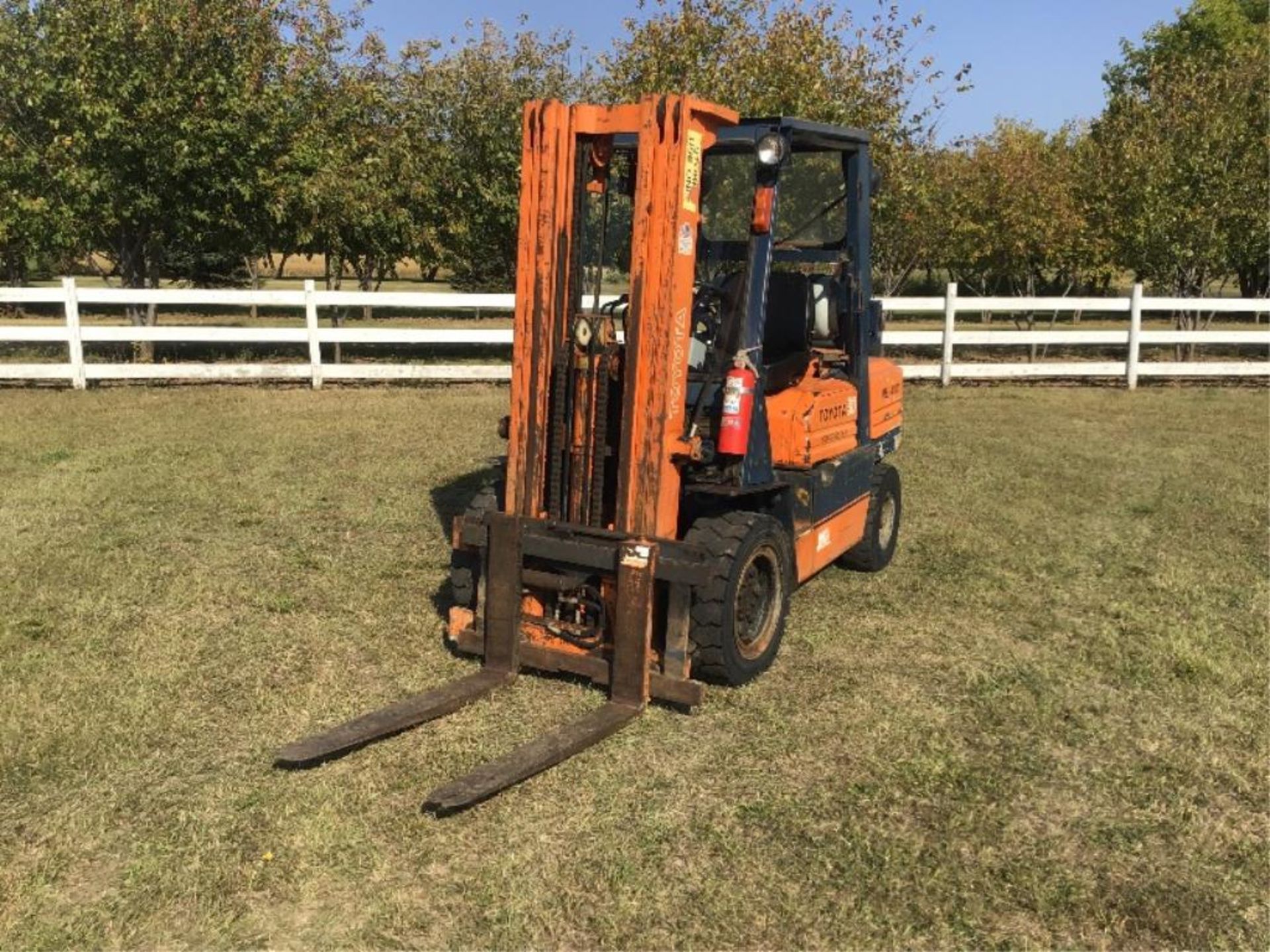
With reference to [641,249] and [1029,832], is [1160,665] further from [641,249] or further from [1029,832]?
[641,249]

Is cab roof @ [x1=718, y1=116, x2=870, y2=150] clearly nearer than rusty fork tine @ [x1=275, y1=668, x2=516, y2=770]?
No

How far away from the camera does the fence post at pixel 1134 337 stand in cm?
1555

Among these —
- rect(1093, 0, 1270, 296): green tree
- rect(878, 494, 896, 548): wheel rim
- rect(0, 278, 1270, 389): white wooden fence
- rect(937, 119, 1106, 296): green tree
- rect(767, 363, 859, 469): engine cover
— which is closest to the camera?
rect(767, 363, 859, 469): engine cover

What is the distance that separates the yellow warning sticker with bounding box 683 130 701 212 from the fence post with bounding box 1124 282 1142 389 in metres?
13.4

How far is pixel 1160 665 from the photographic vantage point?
4996 millimetres

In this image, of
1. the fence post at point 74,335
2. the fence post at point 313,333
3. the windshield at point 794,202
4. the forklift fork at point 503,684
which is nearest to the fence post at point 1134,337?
the windshield at point 794,202

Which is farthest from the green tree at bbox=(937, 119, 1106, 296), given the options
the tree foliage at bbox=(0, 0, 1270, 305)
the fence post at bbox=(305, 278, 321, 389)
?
the fence post at bbox=(305, 278, 321, 389)

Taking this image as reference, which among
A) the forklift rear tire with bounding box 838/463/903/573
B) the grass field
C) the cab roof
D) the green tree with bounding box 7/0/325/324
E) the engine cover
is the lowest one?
the grass field

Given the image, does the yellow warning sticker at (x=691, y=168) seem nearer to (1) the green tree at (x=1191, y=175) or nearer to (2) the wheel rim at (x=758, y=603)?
(2) the wheel rim at (x=758, y=603)

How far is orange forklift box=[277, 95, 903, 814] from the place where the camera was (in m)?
4.22

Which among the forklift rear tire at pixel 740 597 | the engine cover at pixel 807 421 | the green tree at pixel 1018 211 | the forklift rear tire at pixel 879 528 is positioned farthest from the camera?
the green tree at pixel 1018 211

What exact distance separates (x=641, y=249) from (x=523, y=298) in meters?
0.61

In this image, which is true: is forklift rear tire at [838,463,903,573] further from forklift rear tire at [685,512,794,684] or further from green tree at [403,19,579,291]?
green tree at [403,19,579,291]

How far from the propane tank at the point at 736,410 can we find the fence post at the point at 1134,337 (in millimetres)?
13249
